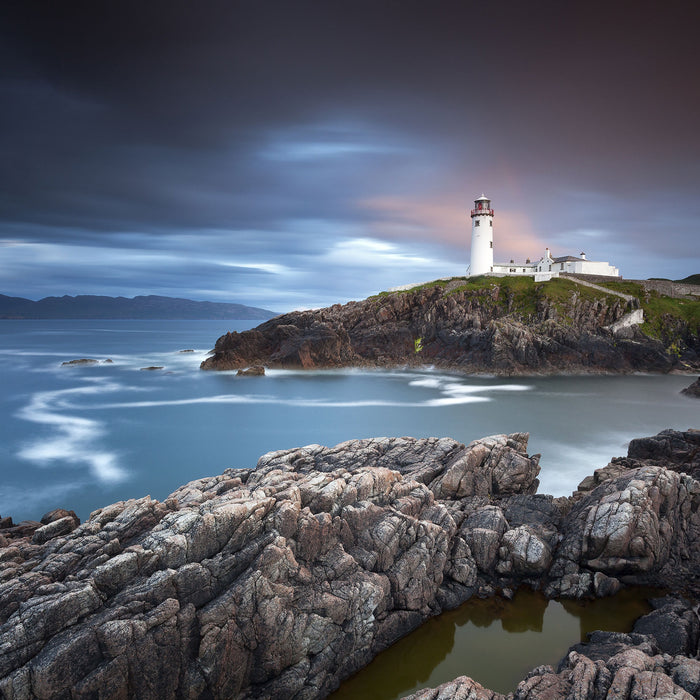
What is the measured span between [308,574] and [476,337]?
51889 mm

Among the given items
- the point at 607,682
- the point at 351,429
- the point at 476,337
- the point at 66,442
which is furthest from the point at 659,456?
the point at 476,337

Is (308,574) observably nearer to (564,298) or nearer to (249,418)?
(249,418)

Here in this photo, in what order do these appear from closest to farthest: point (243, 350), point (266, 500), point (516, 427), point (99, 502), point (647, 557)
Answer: point (266, 500) < point (647, 557) < point (99, 502) < point (516, 427) < point (243, 350)

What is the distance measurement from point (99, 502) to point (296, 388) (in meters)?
29.1

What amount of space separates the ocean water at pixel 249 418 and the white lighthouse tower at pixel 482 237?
109ft

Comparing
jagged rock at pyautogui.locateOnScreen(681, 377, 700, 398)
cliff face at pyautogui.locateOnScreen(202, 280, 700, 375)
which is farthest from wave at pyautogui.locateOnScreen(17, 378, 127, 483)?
jagged rock at pyautogui.locateOnScreen(681, 377, 700, 398)

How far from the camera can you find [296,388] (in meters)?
50.5

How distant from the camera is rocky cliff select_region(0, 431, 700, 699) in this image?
9.05 metres

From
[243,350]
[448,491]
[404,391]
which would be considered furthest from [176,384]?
[448,491]

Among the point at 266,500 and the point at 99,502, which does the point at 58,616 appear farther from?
the point at 99,502

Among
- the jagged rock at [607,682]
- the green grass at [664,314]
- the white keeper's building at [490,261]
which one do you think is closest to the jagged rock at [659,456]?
the jagged rock at [607,682]

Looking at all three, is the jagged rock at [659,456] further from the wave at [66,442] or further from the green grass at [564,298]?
the green grass at [564,298]

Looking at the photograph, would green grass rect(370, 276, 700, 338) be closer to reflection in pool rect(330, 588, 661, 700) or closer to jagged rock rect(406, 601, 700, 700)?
reflection in pool rect(330, 588, 661, 700)

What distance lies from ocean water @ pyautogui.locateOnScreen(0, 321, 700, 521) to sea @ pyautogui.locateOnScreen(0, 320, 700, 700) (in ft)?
0.49
